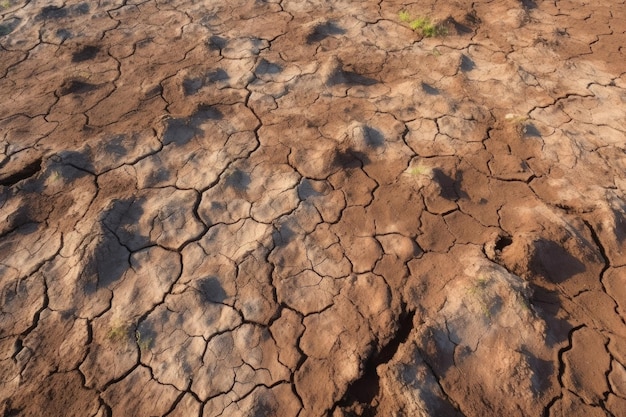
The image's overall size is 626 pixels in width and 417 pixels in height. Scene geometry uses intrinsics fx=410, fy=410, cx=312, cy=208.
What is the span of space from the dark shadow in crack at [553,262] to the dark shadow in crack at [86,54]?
13.2 feet

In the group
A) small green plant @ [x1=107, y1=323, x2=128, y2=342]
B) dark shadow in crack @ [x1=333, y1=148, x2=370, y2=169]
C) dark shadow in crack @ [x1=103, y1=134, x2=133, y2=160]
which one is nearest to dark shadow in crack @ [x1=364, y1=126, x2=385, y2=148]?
dark shadow in crack @ [x1=333, y1=148, x2=370, y2=169]

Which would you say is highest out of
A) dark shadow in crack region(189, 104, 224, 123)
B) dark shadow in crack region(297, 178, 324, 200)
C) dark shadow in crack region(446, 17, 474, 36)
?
dark shadow in crack region(189, 104, 224, 123)

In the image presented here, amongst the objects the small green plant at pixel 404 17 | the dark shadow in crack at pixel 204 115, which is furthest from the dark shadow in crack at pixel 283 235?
the small green plant at pixel 404 17

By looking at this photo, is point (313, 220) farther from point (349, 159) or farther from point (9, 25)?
point (9, 25)

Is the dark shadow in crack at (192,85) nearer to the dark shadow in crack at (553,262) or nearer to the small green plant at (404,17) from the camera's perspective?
the small green plant at (404,17)

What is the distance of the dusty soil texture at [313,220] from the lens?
199 cm

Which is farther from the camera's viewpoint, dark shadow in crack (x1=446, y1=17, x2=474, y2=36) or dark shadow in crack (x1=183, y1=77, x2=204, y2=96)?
dark shadow in crack (x1=446, y1=17, x2=474, y2=36)

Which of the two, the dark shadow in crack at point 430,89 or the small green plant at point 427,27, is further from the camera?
the small green plant at point 427,27

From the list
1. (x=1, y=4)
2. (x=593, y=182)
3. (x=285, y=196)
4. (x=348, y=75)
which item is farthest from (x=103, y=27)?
(x=593, y=182)

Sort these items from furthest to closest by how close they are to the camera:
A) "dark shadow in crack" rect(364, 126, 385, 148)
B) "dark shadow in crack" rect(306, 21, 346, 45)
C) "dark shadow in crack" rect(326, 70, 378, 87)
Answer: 1. "dark shadow in crack" rect(306, 21, 346, 45)
2. "dark shadow in crack" rect(326, 70, 378, 87)
3. "dark shadow in crack" rect(364, 126, 385, 148)

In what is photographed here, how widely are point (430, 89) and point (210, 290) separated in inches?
96.0

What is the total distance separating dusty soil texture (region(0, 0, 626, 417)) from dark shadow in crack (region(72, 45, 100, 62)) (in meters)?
0.02

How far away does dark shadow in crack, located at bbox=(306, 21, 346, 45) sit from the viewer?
401 cm

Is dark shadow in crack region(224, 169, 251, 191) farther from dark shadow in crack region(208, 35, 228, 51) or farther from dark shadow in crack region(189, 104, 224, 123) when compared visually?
dark shadow in crack region(208, 35, 228, 51)
